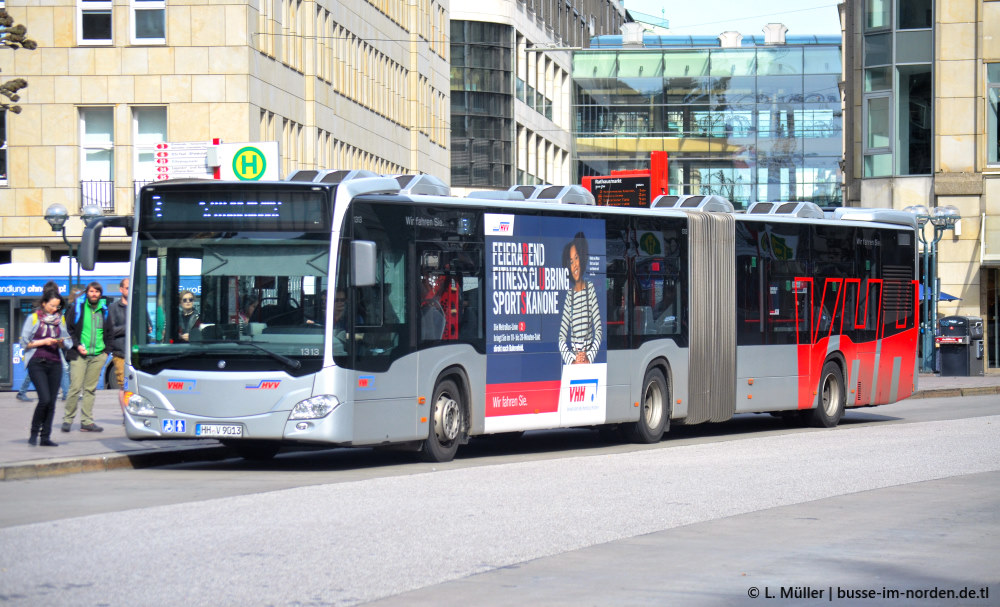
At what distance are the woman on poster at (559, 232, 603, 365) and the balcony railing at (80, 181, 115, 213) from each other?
23807 millimetres

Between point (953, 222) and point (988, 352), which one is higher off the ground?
point (953, 222)

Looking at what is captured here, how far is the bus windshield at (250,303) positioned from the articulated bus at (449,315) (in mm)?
19

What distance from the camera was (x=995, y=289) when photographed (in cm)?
4338

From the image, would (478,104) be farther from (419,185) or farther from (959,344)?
(419,185)

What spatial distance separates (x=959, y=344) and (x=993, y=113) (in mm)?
7918

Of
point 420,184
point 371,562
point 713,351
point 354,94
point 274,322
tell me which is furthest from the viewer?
point 354,94

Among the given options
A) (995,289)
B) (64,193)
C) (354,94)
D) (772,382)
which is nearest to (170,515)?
(772,382)

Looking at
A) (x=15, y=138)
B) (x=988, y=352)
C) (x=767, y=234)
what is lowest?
(x=988, y=352)

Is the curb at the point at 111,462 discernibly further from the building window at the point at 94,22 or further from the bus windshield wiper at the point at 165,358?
the building window at the point at 94,22

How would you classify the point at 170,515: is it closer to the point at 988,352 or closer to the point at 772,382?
the point at 772,382

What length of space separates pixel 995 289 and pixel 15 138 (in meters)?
27.0

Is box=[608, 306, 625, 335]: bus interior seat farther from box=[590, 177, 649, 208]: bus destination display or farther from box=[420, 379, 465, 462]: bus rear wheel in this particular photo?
box=[590, 177, 649, 208]: bus destination display

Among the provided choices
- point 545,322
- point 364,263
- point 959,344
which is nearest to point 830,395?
point 545,322

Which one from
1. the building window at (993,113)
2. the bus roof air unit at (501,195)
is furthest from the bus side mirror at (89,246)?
the building window at (993,113)
